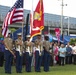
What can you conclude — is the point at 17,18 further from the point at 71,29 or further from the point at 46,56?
the point at 71,29

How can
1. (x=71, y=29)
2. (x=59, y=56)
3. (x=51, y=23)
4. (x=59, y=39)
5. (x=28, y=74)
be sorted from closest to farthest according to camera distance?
(x=28, y=74), (x=59, y=56), (x=59, y=39), (x=51, y=23), (x=71, y=29)

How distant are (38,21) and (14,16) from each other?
1220 mm

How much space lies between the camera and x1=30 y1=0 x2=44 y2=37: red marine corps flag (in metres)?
16.9

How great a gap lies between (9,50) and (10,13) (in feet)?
7.41

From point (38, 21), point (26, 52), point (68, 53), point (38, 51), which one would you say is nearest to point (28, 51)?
point (26, 52)

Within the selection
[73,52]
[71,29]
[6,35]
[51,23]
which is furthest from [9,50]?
[71,29]

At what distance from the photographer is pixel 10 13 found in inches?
658

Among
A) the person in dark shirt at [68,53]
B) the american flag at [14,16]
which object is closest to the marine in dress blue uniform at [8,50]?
the american flag at [14,16]

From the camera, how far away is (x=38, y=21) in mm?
16984

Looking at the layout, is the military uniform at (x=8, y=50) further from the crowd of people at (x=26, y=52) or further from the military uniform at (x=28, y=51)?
the military uniform at (x=28, y=51)

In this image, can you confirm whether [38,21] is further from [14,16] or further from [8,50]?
[8,50]

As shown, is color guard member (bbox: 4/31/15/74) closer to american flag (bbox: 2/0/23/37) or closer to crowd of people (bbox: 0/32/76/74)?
crowd of people (bbox: 0/32/76/74)

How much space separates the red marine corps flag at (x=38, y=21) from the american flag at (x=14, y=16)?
0.69 meters

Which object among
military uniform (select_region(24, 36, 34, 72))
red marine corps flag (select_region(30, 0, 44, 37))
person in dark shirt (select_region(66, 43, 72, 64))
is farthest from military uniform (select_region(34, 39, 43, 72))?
person in dark shirt (select_region(66, 43, 72, 64))
